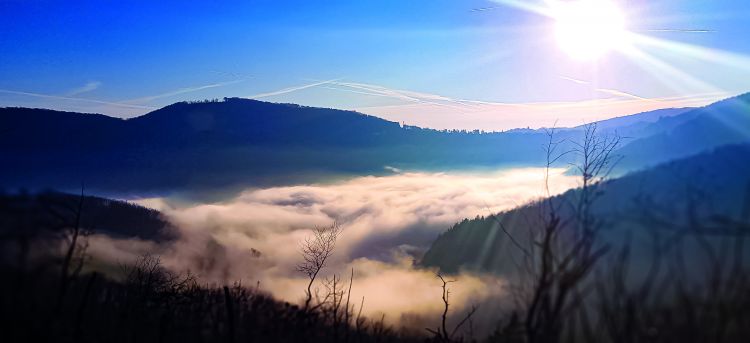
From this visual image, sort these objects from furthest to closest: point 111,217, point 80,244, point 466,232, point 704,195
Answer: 1. point 111,217
2. point 466,232
3. point 80,244
4. point 704,195

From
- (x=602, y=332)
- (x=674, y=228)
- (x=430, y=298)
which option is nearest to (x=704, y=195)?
(x=674, y=228)

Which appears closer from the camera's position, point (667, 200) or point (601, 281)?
point (601, 281)

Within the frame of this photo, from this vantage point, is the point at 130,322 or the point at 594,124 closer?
the point at 130,322

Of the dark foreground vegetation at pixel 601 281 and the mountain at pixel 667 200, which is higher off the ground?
the mountain at pixel 667 200

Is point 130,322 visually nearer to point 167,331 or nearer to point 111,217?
point 167,331

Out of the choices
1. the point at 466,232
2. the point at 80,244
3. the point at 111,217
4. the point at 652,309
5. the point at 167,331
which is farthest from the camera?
the point at 111,217

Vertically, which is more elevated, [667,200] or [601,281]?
[667,200]

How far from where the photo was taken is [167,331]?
12.4 m

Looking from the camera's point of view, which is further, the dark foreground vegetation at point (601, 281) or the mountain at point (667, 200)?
the mountain at point (667, 200)

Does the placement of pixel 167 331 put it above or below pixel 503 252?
above

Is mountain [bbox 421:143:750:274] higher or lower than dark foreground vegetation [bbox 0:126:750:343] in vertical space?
higher

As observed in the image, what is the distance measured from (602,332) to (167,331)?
8945 mm

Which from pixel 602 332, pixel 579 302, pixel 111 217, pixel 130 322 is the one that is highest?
pixel 579 302

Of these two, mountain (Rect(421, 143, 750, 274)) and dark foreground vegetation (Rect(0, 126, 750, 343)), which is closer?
dark foreground vegetation (Rect(0, 126, 750, 343))
